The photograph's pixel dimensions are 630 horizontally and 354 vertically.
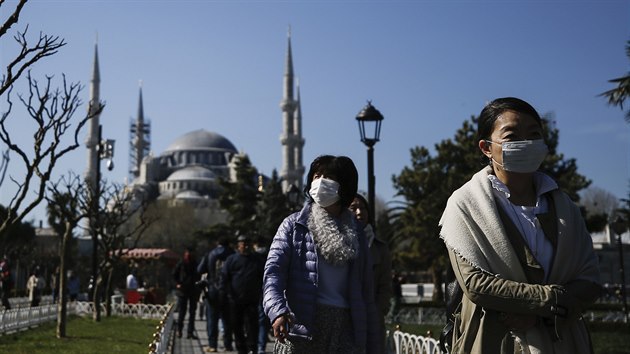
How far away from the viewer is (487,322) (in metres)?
2.58

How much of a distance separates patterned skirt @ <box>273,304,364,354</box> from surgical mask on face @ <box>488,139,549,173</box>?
1176mm

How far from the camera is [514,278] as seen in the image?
258 centimetres

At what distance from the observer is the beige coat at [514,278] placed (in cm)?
251

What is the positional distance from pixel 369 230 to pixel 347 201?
1398mm

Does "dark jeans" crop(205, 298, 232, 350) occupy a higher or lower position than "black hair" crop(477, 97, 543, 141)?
lower

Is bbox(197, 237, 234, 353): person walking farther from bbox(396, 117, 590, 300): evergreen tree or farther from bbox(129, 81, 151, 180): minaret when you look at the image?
bbox(129, 81, 151, 180): minaret

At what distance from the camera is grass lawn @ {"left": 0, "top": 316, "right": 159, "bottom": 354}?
9.29m

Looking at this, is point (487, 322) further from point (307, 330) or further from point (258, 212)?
point (258, 212)

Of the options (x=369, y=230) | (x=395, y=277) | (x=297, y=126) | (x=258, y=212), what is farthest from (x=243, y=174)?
(x=369, y=230)

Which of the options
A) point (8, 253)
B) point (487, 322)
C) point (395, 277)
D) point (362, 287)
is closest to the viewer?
point (487, 322)

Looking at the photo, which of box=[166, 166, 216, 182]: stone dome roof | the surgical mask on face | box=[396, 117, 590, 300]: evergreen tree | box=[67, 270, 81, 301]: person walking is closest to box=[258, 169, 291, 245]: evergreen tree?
box=[396, 117, 590, 300]: evergreen tree

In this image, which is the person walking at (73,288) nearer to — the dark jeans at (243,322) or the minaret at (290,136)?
the dark jeans at (243,322)

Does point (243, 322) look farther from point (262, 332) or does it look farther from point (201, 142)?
point (201, 142)

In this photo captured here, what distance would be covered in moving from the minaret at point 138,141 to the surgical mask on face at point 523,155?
111162 mm
